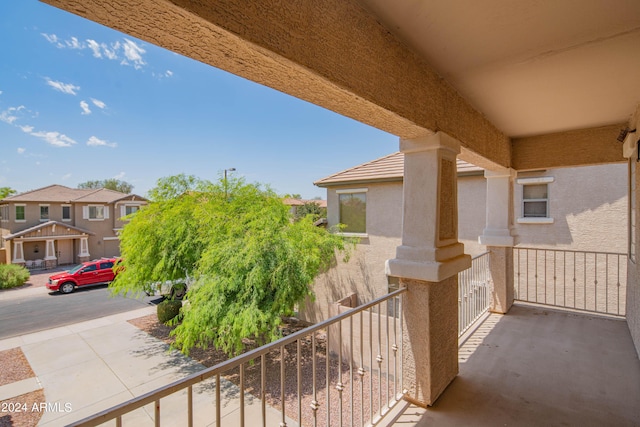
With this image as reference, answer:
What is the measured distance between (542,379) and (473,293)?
4.41 ft

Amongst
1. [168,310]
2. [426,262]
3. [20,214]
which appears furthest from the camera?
[20,214]

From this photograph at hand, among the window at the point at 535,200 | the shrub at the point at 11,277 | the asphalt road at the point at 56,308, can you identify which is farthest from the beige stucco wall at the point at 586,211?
the shrub at the point at 11,277

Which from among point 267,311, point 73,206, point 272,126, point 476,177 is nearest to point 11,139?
point 73,206

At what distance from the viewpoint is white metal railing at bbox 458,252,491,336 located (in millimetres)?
3502

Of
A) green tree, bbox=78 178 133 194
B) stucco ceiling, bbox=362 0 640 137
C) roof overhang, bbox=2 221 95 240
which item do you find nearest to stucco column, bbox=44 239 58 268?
roof overhang, bbox=2 221 95 240

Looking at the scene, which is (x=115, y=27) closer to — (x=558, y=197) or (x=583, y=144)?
(x=583, y=144)

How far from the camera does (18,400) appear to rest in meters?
5.17

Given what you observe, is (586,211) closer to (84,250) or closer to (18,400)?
(18,400)

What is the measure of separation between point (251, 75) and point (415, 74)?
3.61 feet

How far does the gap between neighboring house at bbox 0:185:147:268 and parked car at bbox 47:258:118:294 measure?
17.1ft

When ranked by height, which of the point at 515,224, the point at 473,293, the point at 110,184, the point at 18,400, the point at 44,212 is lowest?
the point at 18,400

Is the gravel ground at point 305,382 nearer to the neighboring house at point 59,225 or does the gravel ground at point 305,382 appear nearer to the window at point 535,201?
the window at point 535,201

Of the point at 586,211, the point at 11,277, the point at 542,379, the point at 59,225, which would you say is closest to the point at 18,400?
the point at 542,379

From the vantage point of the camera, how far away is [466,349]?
122 inches
